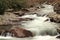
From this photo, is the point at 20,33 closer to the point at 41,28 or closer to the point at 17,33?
the point at 17,33

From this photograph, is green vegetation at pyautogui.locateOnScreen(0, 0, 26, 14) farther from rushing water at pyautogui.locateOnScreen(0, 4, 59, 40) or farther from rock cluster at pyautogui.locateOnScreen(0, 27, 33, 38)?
rock cluster at pyautogui.locateOnScreen(0, 27, 33, 38)

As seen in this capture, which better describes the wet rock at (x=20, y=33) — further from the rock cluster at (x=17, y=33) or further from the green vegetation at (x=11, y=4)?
the green vegetation at (x=11, y=4)

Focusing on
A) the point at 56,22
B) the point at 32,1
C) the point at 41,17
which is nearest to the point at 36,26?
the point at 56,22

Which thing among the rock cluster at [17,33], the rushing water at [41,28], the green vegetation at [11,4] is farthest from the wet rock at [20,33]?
the green vegetation at [11,4]

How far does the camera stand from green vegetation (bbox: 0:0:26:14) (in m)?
18.2

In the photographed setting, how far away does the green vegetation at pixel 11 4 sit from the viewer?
18234 mm

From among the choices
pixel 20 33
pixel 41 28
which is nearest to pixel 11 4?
pixel 41 28

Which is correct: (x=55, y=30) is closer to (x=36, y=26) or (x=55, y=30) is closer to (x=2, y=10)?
(x=36, y=26)

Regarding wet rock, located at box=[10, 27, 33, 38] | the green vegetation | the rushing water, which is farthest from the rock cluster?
the green vegetation

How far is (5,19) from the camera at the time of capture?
16297 mm

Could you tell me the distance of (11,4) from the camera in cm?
1998

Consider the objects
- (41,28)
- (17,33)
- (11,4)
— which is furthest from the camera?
(11,4)

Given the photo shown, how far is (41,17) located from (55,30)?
412 centimetres

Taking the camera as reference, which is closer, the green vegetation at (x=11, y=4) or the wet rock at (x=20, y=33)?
the wet rock at (x=20, y=33)
